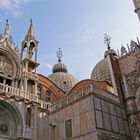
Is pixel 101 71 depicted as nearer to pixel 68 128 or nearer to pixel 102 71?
pixel 102 71

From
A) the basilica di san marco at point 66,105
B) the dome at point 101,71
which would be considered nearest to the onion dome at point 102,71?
the dome at point 101,71

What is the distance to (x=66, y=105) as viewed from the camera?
685 inches

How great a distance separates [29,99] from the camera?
58.7ft

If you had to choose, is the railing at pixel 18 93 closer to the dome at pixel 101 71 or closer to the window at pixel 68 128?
the window at pixel 68 128

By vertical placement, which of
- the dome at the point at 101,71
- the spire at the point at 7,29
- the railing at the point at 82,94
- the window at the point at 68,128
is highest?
the dome at the point at 101,71

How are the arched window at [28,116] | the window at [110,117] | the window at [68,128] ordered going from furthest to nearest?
the arched window at [28,116], the window at [68,128], the window at [110,117]

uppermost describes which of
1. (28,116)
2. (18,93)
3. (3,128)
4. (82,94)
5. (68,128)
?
(18,93)

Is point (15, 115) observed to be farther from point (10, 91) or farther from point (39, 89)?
point (39, 89)

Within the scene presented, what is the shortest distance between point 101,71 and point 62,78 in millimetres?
7453

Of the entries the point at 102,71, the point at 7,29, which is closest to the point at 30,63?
the point at 7,29

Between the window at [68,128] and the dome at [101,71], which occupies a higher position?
the dome at [101,71]

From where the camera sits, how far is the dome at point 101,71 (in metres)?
37.2

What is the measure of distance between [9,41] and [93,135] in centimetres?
1209

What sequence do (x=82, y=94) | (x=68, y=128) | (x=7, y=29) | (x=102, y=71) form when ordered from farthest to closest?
1. (x=102, y=71)
2. (x=7, y=29)
3. (x=82, y=94)
4. (x=68, y=128)
